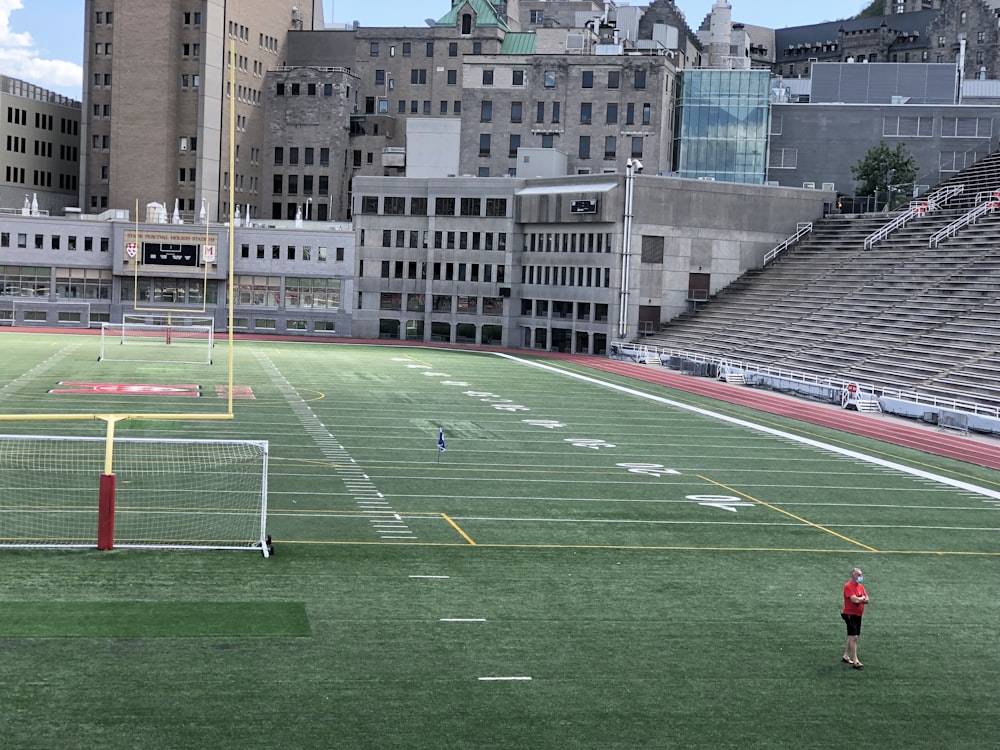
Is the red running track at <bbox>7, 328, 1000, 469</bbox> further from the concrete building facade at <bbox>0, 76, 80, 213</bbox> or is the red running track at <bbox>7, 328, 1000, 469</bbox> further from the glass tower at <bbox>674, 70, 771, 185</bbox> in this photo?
the concrete building facade at <bbox>0, 76, 80, 213</bbox>

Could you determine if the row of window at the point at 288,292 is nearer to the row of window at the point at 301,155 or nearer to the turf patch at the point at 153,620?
the row of window at the point at 301,155

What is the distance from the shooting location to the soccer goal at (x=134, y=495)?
22234 mm

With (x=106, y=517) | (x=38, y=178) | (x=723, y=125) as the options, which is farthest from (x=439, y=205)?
(x=106, y=517)

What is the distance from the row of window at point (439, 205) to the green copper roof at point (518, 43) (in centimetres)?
3718

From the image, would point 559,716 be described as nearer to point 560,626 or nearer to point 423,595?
point 560,626

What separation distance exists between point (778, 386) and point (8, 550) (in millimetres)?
41160

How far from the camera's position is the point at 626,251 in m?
79.8

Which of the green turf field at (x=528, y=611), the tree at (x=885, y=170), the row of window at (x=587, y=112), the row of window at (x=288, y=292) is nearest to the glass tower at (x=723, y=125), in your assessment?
the row of window at (x=587, y=112)

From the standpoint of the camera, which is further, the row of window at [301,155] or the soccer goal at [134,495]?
the row of window at [301,155]

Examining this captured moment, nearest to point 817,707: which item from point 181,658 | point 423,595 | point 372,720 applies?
point 372,720

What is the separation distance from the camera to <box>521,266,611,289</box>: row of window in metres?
80.5

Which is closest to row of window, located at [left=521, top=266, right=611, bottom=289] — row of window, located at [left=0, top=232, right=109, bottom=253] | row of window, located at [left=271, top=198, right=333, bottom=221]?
row of window, located at [left=0, top=232, right=109, bottom=253]

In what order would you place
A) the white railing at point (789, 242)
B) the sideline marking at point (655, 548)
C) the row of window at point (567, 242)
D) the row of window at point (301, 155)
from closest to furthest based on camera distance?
the sideline marking at point (655, 548) < the row of window at point (567, 242) < the white railing at point (789, 242) < the row of window at point (301, 155)

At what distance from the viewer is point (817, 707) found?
15.4 metres
